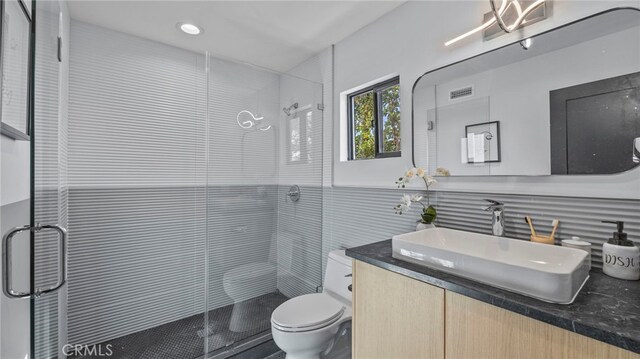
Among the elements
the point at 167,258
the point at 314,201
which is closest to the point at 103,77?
the point at 167,258

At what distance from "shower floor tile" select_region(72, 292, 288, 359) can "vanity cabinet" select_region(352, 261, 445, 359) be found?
3.78 feet

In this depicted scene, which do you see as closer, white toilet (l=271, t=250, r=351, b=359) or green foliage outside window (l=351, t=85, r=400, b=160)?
white toilet (l=271, t=250, r=351, b=359)

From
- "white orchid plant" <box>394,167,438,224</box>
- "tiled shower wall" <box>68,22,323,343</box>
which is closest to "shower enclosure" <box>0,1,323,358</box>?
"tiled shower wall" <box>68,22,323,343</box>

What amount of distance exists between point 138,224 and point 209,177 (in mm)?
763

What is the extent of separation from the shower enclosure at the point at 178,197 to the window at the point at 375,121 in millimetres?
321

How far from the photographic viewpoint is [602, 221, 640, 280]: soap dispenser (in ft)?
2.89

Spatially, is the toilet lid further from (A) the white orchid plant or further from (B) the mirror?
(B) the mirror

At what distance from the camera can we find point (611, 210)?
1009 mm

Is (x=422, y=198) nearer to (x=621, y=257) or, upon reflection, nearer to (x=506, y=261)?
(x=506, y=261)

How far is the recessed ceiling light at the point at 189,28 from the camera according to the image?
1.96 m

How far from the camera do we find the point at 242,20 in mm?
1887

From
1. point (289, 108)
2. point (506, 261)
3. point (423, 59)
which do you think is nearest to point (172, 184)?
point (289, 108)

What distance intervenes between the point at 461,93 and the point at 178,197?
2197 mm

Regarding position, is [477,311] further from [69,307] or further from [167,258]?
[69,307]
